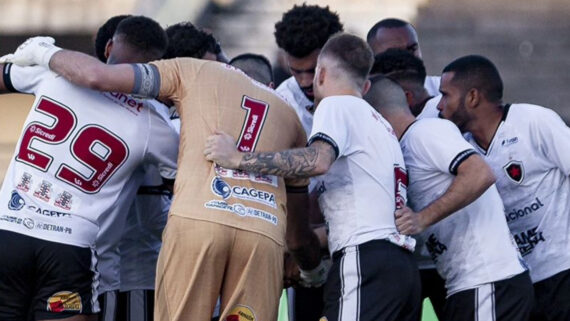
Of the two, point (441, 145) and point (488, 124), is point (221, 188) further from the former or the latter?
point (488, 124)

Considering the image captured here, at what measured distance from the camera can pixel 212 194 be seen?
5172mm

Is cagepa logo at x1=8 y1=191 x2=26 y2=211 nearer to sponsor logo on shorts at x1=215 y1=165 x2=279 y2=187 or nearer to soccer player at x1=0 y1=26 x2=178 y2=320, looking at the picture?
soccer player at x1=0 y1=26 x2=178 y2=320

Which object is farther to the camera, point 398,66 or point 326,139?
point 398,66

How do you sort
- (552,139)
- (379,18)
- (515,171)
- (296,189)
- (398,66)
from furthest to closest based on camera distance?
(379,18), (398,66), (515,171), (552,139), (296,189)

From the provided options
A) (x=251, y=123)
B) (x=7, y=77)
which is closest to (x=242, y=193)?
(x=251, y=123)

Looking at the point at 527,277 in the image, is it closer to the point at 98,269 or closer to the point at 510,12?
the point at 98,269

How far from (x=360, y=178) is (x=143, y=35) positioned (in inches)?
55.4

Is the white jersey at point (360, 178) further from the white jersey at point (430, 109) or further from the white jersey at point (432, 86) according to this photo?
the white jersey at point (432, 86)

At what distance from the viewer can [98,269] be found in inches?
231

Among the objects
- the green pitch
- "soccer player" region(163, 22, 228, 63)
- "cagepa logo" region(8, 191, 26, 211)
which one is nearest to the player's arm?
"soccer player" region(163, 22, 228, 63)

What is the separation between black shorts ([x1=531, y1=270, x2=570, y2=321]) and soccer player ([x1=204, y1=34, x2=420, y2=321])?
3.56ft

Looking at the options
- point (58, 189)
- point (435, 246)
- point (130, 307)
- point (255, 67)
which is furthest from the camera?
point (255, 67)

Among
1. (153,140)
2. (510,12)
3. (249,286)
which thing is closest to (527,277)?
(249,286)

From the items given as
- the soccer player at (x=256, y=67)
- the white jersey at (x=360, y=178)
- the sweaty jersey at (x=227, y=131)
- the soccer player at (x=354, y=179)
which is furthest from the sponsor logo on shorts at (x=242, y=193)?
the soccer player at (x=256, y=67)
